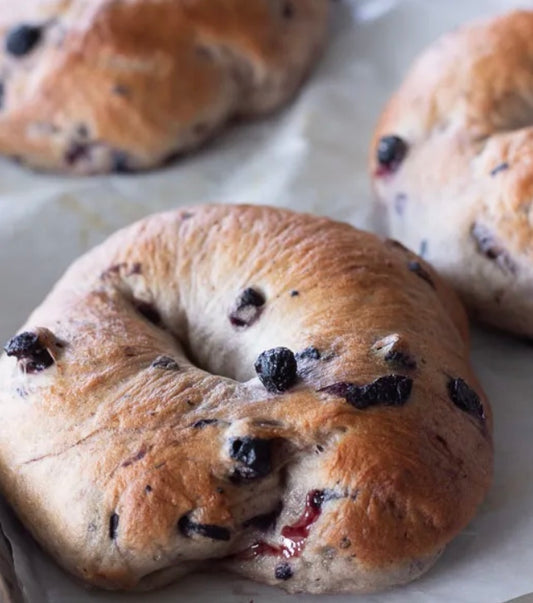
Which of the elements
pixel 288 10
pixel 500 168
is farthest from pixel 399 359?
pixel 288 10

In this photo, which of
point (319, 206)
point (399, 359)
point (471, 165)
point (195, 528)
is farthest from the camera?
point (319, 206)

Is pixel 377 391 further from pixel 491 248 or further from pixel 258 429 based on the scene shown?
pixel 491 248

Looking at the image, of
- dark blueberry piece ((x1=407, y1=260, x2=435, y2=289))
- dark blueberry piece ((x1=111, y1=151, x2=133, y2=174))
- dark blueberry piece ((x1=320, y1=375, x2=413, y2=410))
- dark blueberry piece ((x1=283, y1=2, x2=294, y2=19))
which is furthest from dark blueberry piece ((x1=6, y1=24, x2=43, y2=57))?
dark blueberry piece ((x1=320, y1=375, x2=413, y2=410))

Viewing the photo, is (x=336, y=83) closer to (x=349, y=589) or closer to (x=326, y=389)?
(x=326, y=389)

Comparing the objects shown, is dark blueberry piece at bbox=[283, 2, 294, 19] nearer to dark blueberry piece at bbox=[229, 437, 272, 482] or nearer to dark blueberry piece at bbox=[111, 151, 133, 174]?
dark blueberry piece at bbox=[111, 151, 133, 174]

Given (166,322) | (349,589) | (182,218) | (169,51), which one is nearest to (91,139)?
(169,51)

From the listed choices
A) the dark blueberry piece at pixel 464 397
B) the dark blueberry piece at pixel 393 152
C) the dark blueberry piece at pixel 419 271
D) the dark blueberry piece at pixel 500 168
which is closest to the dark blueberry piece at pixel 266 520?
the dark blueberry piece at pixel 464 397
